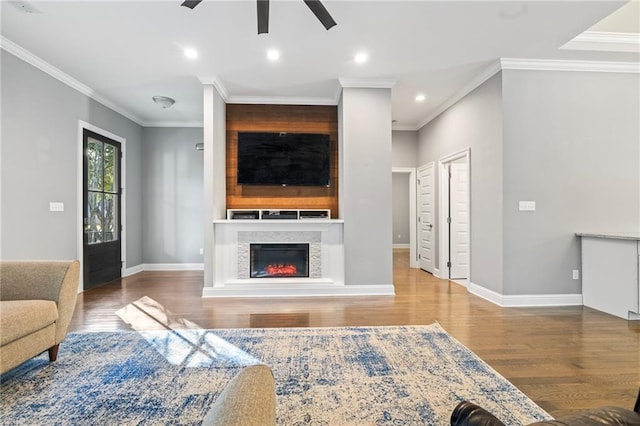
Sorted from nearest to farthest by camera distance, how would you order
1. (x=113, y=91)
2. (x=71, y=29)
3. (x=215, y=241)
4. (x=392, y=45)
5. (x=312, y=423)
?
(x=312, y=423) → (x=71, y=29) → (x=392, y=45) → (x=215, y=241) → (x=113, y=91)

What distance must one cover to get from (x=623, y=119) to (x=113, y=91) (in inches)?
275

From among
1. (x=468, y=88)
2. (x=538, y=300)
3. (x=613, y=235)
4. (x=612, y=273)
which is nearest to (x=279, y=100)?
(x=468, y=88)

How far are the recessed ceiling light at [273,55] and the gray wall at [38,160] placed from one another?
9.13 feet

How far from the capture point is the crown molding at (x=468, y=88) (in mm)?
3941

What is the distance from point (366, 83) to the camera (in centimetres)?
434

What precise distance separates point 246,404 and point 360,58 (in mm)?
3829

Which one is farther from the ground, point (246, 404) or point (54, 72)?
point (54, 72)

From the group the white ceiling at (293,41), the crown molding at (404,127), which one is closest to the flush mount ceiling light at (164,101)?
the white ceiling at (293,41)

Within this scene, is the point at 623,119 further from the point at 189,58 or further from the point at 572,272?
the point at 189,58

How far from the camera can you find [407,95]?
4.88 metres

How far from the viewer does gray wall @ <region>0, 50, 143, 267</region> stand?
3381 millimetres

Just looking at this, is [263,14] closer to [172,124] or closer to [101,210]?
[101,210]

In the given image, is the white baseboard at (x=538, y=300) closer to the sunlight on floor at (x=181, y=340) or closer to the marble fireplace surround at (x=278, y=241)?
the marble fireplace surround at (x=278, y=241)

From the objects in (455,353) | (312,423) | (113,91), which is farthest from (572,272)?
(113,91)
